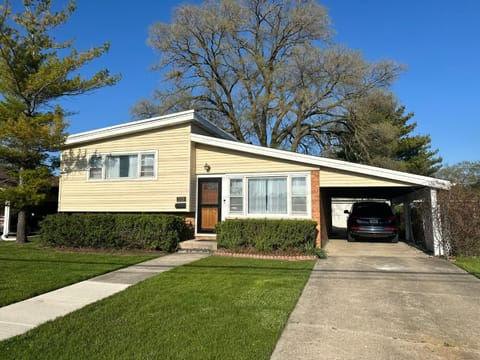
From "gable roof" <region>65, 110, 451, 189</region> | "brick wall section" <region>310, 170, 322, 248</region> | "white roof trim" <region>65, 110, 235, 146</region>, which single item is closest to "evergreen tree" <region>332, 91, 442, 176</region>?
"gable roof" <region>65, 110, 451, 189</region>

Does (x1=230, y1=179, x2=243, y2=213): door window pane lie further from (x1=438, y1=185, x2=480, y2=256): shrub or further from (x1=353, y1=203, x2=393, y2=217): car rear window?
(x1=438, y1=185, x2=480, y2=256): shrub

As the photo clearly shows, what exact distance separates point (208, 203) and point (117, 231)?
3441mm

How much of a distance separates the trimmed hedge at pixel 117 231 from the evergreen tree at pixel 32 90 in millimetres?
2249

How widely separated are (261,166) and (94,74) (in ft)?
27.3

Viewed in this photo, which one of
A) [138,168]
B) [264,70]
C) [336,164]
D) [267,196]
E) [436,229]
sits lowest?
[436,229]

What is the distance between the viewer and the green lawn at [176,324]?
350cm

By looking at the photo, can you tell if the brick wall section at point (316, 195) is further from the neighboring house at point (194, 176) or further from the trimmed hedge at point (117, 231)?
the trimmed hedge at point (117, 231)

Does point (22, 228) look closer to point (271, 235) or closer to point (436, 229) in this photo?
point (271, 235)

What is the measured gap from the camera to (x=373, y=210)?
43.2ft

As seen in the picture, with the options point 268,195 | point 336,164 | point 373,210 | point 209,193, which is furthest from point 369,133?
point 209,193

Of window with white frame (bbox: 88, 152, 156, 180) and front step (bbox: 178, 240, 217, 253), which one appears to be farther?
window with white frame (bbox: 88, 152, 156, 180)

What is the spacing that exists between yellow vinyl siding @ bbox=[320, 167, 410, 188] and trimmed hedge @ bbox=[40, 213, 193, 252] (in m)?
5.17

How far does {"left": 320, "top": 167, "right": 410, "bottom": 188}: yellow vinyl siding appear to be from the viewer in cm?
1076

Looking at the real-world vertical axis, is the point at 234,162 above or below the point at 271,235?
above
